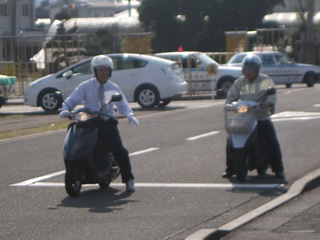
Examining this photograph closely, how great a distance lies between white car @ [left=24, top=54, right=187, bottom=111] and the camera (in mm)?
21828

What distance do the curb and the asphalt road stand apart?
14 centimetres

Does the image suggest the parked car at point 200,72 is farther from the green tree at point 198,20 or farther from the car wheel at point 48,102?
the green tree at point 198,20

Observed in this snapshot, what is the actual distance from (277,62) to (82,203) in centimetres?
2421

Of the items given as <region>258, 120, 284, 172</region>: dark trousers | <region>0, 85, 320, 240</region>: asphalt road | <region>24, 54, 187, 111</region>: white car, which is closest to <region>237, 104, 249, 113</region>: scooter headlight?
<region>258, 120, 284, 172</region>: dark trousers

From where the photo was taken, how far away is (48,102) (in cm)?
2216

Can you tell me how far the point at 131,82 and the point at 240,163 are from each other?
44.1 ft

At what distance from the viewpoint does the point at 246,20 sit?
177ft

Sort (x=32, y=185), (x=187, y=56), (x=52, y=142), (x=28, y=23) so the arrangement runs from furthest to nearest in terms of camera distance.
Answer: (x=28, y=23)
(x=187, y=56)
(x=52, y=142)
(x=32, y=185)

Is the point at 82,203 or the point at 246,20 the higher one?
the point at 246,20

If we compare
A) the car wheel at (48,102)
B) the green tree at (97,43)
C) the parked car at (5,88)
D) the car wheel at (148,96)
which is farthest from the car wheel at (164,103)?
the green tree at (97,43)

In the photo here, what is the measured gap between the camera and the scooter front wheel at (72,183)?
8.09m

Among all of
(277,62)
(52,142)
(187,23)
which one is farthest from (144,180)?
(187,23)

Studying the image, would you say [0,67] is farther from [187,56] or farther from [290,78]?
[290,78]

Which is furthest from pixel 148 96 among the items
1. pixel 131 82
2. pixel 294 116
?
pixel 294 116
